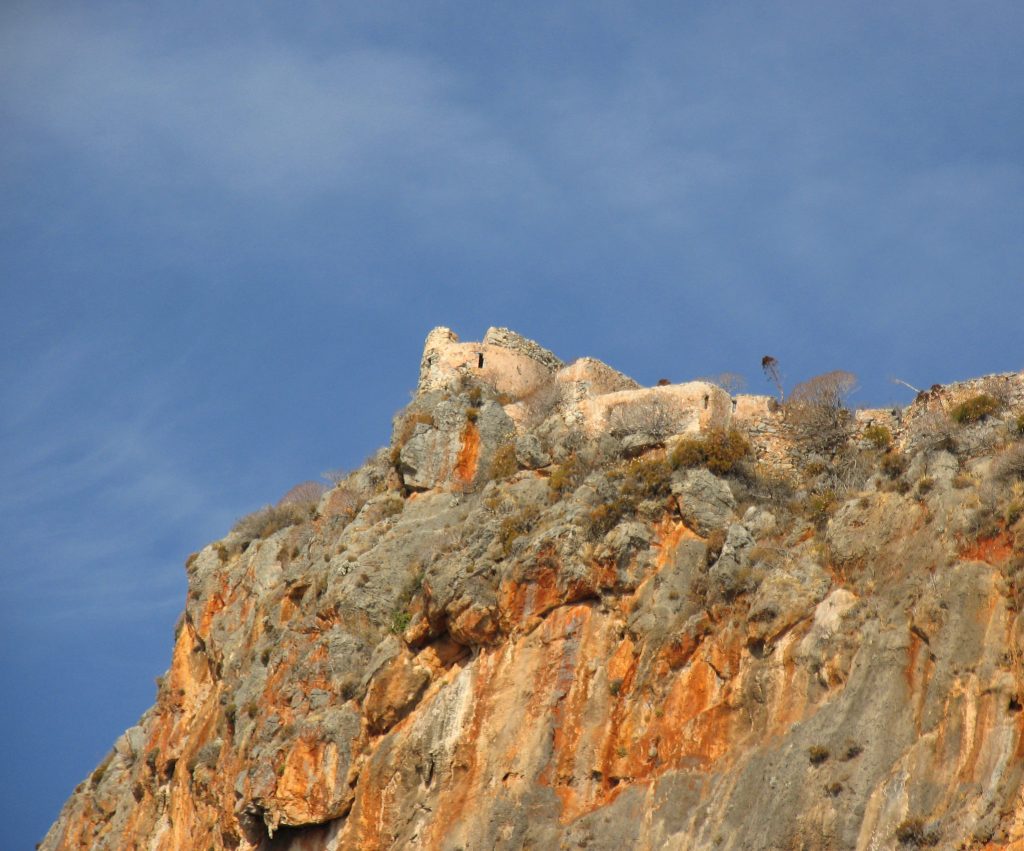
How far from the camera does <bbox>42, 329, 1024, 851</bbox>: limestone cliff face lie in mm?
29859

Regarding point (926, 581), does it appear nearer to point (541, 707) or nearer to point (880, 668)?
point (880, 668)

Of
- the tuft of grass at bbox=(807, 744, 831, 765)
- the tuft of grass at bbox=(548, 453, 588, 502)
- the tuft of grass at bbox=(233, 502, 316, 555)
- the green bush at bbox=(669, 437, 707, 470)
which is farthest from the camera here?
the tuft of grass at bbox=(233, 502, 316, 555)

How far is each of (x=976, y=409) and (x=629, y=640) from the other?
10.1m

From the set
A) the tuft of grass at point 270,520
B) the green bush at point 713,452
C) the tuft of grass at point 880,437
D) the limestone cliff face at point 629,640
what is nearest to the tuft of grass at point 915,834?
the limestone cliff face at point 629,640

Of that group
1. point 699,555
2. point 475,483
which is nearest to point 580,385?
point 475,483

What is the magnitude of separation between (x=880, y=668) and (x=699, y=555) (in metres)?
7.15

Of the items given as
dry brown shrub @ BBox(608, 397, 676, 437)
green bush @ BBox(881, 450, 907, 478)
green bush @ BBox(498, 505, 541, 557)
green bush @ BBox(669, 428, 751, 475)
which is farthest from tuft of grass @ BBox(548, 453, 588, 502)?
green bush @ BBox(881, 450, 907, 478)

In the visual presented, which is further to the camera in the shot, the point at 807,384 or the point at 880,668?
the point at 807,384

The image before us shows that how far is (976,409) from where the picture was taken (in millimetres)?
37531

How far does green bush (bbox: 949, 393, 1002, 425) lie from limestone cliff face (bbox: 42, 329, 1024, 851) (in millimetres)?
73

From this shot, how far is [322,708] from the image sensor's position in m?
40.2

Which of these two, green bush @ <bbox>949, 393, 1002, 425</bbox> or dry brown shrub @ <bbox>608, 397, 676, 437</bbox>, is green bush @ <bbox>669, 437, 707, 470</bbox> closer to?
dry brown shrub @ <bbox>608, 397, 676, 437</bbox>

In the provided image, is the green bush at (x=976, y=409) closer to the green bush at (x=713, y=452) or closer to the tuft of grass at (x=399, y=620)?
the green bush at (x=713, y=452)

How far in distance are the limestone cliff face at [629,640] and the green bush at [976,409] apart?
0.24ft
